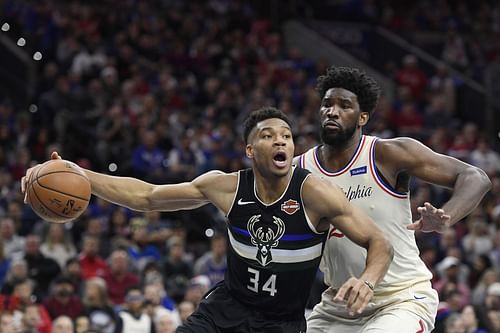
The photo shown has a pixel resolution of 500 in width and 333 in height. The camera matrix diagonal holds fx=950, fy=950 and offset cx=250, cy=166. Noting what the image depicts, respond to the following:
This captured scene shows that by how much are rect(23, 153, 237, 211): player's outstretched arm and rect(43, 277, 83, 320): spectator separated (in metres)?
4.95

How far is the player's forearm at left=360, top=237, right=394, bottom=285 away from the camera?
17.4 feet

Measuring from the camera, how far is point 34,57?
54.5ft

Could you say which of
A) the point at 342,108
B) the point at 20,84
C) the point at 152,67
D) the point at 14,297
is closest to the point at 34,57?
the point at 20,84

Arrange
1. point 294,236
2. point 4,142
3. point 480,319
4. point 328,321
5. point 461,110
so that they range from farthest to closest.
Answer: point 461,110 → point 4,142 → point 480,319 → point 328,321 → point 294,236

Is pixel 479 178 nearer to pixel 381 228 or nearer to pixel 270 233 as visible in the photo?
pixel 381 228

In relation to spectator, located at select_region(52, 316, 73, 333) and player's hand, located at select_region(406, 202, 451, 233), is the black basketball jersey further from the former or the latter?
spectator, located at select_region(52, 316, 73, 333)

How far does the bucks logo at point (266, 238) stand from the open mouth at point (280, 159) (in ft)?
1.05

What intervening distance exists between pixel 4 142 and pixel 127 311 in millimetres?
4694

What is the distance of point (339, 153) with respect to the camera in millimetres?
6301

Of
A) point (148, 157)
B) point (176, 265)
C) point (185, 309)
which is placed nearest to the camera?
point (185, 309)

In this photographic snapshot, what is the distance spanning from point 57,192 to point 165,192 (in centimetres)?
68

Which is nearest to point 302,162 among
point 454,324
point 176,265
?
point 454,324

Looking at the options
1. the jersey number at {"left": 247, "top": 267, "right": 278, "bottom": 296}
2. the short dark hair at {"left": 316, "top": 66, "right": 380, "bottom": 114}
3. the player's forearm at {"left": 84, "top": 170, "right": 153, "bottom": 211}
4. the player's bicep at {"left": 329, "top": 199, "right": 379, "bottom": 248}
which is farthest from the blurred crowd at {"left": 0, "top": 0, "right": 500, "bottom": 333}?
the player's bicep at {"left": 329, "top": 199, "right": 379, "bottom": 248}

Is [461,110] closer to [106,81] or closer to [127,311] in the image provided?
[106,81]
